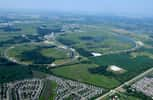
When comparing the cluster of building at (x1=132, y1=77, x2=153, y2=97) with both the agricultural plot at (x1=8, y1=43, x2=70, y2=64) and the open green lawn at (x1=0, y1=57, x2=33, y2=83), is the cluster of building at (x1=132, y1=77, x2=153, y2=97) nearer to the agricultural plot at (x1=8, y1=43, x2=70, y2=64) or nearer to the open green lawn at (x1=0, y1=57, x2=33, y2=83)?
the agricultural plot at (x1=8, y1=43, x2=70, y2=64)

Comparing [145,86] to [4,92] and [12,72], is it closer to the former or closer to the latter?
[4,92]

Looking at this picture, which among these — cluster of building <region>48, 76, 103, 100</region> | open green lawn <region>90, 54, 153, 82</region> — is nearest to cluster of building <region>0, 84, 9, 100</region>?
cluster of building <region>48, 76, 103, 100</region>

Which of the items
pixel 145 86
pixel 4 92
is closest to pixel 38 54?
pixel 4 92

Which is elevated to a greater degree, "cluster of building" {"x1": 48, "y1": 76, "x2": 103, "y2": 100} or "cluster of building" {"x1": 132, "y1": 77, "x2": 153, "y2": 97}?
"cluster of building" {"x1": 48, "y1": 76, "x2": 103, "y2": 100}

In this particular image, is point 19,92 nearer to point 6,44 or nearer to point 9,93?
point 9,93

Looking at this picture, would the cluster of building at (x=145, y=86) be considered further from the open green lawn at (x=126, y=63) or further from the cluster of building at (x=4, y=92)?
the cluster of building at (x=4, y=92)

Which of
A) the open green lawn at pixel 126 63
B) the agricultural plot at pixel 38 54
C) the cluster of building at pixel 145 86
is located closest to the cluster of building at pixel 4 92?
the agricultural plot at pixel 38 54

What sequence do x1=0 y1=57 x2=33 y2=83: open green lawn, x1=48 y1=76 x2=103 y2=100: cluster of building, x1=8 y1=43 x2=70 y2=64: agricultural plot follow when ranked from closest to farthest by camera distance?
x1=48 y1=76 x2=103 y2=100: cluster of building → x1=0 y1=57 x2=33 y2=83: open green lawn → x1=8 y1=43 x2=70 y2=64: agricultural plot

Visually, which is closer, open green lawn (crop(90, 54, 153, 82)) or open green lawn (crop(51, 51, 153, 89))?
open green lawn (crop(51, 51, 153, 89))
